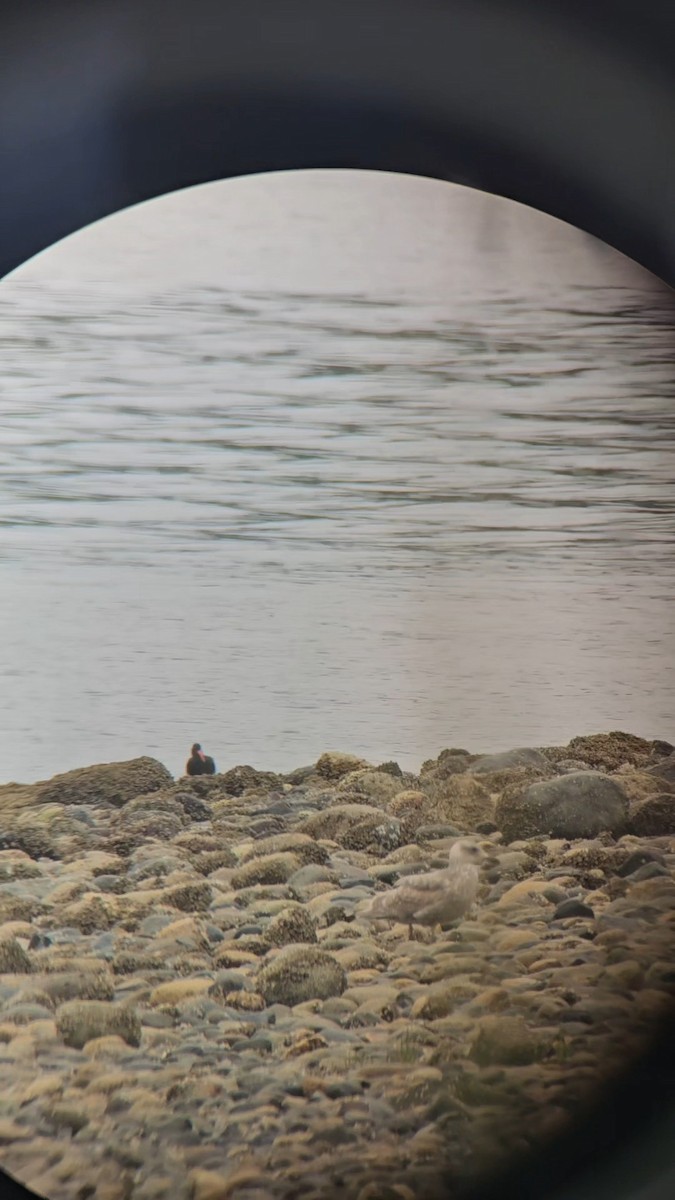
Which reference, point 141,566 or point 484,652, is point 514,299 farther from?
point 141,566

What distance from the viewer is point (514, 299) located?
1.26 m

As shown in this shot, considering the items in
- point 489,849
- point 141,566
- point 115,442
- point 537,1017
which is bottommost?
point 537,1017

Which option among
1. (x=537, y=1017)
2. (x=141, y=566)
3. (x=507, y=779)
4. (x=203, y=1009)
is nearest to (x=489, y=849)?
(x=507, y=779)

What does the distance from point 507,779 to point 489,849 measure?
0.09 meters

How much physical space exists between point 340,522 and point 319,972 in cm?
57

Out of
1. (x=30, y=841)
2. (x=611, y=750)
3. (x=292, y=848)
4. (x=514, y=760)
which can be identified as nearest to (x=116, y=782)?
(x=30, y=841)

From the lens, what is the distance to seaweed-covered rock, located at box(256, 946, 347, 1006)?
1223 mm

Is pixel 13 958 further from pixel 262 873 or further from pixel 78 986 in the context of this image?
pixel 262 873

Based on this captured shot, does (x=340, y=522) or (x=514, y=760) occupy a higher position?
(x=340, y=522)

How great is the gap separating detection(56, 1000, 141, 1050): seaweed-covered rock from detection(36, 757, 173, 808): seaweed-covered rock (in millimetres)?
253

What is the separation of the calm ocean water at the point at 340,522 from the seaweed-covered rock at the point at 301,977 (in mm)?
248

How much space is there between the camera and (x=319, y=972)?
122cm

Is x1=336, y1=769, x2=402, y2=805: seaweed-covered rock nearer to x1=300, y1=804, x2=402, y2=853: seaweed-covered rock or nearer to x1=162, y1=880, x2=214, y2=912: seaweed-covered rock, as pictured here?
x1=300, y1=804, x2=402, y2=853: seaweed-covered rock

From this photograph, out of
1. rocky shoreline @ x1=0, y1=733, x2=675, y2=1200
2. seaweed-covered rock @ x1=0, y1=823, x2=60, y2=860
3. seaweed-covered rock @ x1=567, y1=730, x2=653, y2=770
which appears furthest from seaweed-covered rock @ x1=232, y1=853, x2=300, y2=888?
seaweed-covered rock @ x1=567, y1=730, x2=653, y2=770
